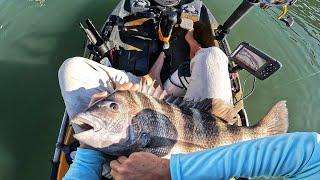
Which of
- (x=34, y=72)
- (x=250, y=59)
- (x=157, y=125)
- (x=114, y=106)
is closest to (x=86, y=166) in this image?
(x=114, y=106)

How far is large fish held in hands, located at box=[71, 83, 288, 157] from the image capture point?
2.87 m

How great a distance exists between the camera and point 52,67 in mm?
5816

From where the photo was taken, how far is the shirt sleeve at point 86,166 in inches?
107

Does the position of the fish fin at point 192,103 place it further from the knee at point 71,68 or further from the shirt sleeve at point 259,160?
the shirt sleeve at point 259,160

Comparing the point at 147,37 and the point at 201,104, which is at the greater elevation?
the point at 201,104

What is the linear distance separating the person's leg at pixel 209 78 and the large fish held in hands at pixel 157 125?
10.5 inches

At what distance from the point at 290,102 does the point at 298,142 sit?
4306 millimetres

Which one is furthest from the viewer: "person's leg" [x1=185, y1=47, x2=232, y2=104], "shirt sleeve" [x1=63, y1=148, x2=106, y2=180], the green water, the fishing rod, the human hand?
the green water

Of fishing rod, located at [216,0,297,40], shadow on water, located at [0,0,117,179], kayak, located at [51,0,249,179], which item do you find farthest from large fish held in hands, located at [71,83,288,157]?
shadow on water, located at [0,0,117,179]

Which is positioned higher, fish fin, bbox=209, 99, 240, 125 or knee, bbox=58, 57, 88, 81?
knee, bbox=58, 57, 88, 81

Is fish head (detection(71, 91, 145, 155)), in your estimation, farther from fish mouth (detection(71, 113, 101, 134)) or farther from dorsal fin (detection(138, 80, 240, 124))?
dorsal fin (detection(138, 80, 240, 124))

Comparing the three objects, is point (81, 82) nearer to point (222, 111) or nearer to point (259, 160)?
point (222, 111)

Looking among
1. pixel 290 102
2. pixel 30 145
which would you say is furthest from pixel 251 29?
pixel 30 145

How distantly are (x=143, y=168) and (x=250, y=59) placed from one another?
90.2 inches
